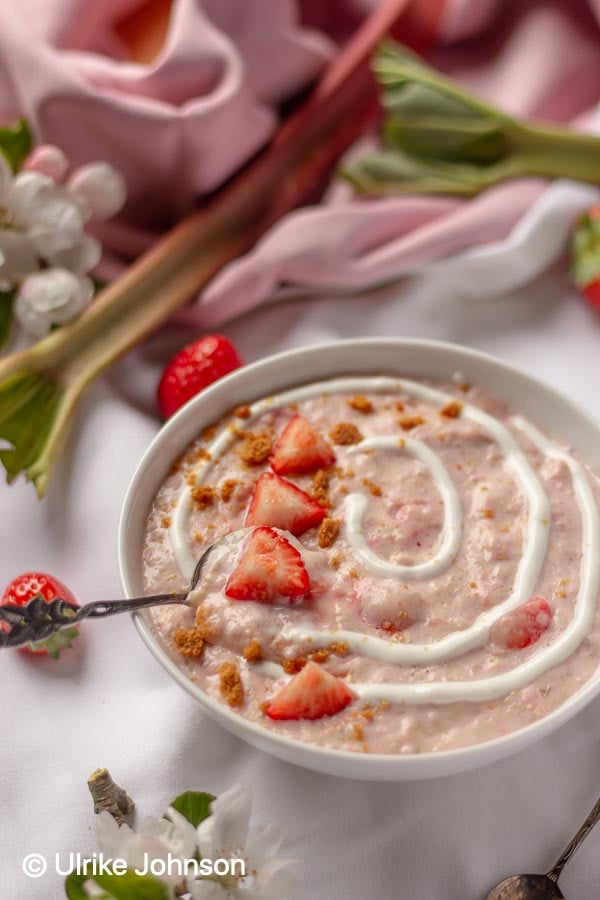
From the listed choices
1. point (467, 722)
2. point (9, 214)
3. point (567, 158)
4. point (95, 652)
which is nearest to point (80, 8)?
point (9, 214)

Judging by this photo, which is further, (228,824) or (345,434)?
(345,434)

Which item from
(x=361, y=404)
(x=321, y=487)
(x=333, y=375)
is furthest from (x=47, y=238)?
(x=321, y=487)

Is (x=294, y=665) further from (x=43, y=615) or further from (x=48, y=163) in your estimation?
(x=48, y=163)

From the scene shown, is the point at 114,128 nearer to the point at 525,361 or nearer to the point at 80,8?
the point at 80,8

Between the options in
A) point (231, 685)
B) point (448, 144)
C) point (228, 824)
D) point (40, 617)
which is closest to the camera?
point (228, 824)

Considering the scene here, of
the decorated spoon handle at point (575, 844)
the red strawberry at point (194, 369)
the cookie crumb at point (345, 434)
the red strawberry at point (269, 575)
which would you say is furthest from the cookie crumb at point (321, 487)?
the decorated spoon handle at point (575, 844)

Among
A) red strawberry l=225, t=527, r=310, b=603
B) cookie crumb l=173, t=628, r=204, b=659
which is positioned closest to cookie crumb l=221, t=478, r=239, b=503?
red strawberry l=225, t=527, r=310, b=603

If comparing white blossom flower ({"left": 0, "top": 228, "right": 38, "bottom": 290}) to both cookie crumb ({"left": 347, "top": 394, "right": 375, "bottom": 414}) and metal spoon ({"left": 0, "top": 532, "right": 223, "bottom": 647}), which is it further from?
metal spoon ({"left": 0, "top": 532, "right": 223, "bottom": 647})

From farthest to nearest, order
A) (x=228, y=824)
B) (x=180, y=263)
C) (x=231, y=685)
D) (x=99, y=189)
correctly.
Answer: (x=180, y=263) → (x=99, y=189) → (x=231, y=685) → (x=228, y=824)

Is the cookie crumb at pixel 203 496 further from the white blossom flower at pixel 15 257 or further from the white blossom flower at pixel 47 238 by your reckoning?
the white blossom flower at pixel 15 257
